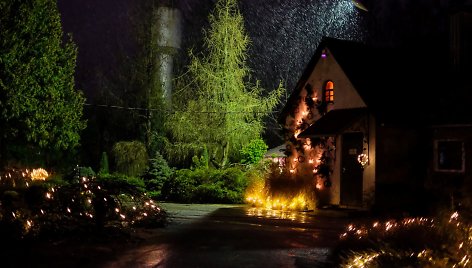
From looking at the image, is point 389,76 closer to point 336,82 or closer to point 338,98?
point 336,82

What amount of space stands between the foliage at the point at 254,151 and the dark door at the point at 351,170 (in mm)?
10689

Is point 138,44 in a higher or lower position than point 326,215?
Answer: higher

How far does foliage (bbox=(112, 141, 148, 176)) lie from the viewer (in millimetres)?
36438

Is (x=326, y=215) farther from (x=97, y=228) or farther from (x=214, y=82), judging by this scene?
(x=214, y=82)

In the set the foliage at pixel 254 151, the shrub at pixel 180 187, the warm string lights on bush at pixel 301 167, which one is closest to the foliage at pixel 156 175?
the shrub at pixel 180 187

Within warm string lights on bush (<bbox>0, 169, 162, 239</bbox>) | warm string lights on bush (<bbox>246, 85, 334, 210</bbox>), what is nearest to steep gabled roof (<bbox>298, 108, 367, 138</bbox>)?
warm string lights on bush (<bbox>246, 85, 334, 210</bbox>)

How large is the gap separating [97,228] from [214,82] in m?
20.5

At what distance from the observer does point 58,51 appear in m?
24.1

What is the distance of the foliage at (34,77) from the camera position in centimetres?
2153

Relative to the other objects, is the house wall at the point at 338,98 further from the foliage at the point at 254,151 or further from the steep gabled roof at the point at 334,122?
the foliage at the point at 254,151

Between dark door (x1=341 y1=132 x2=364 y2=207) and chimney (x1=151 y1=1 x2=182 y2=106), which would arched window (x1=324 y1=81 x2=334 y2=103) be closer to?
dark door (x1=341 y1=132 x2=364 y2=207)

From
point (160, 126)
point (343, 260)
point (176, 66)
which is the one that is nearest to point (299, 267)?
point (343, 260)

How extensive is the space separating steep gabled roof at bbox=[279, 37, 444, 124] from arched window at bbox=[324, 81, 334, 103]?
116 centimetres

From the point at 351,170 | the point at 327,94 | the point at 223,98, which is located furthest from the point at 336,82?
the point at 223,98
